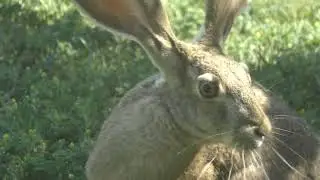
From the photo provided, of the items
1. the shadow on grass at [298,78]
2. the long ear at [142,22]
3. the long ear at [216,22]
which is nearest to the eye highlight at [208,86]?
the long ear at [142,22]

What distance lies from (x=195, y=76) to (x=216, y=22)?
415mm

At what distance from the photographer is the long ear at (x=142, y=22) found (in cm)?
520

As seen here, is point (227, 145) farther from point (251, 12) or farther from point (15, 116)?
point (251, 12)

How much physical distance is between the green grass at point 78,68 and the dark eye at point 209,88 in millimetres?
1636

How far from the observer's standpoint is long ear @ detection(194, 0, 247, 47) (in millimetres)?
5430

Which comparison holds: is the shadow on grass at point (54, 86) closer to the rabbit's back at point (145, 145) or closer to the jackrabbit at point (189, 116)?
the jackrabbit at point (189, 116)

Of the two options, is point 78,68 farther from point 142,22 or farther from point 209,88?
point 209,88

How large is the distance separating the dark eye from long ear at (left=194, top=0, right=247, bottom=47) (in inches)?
13.8

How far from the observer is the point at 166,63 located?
17.1ft

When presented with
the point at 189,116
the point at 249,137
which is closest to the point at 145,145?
the point at 189,116

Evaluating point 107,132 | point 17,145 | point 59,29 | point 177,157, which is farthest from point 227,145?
point 59,29

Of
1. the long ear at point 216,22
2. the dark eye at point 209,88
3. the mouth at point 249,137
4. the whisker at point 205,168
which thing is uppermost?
the long ear at point 216,22

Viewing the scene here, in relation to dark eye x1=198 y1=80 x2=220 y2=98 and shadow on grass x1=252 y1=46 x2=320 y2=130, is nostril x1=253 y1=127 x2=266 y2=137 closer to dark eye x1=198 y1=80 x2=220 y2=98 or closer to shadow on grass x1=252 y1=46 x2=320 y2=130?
dark eye x1=198 y1=80 x2=220 y2=98

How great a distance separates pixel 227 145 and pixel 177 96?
0.34 meters
